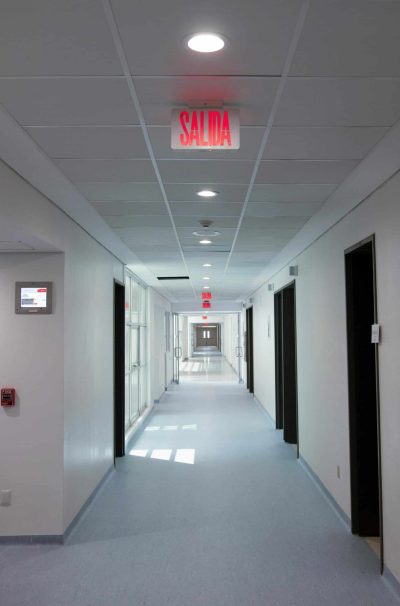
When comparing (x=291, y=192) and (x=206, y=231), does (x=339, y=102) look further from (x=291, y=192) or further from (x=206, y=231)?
(x=206, y=231)

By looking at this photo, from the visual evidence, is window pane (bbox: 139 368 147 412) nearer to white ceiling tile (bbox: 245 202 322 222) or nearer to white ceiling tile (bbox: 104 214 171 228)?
white ceiling tile (bbox: 104 214 171 228)

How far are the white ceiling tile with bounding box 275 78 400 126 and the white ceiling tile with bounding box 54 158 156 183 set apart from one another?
3.42 ft

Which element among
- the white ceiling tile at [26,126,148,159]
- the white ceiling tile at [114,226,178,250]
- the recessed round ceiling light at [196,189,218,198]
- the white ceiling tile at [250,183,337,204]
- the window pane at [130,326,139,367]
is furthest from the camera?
the window pane at [130,326,139,367]

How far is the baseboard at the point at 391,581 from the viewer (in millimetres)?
3225

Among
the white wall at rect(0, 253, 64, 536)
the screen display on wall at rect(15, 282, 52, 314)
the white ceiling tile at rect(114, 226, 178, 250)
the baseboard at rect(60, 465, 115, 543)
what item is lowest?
the baseboard at rect(60, 465, 115, 543)

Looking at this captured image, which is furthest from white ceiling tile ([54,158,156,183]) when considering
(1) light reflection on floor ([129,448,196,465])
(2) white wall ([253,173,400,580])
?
(1) light reflection on floor ([129,448,196,465])

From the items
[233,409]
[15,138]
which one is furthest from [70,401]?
[233,409]

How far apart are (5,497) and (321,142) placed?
3.51 metres

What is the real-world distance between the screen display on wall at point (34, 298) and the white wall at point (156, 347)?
7.18 metres

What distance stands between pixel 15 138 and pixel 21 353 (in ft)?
6.53

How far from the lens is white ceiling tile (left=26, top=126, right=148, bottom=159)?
2643 mm

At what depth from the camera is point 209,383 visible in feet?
57.6

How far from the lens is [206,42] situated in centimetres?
187

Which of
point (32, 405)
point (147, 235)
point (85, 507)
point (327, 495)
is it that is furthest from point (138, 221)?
point (327, 495)
